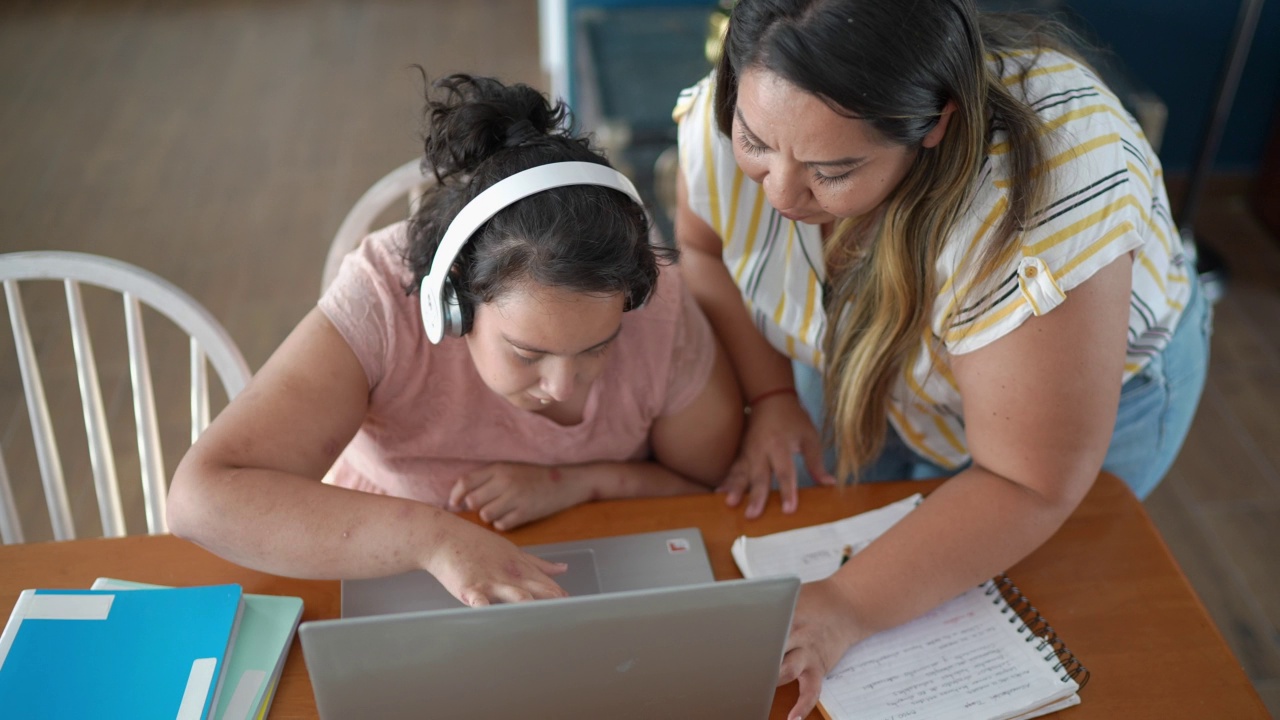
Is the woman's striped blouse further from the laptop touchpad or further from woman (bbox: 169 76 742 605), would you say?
the laptop touchpad

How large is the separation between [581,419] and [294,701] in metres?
0.44

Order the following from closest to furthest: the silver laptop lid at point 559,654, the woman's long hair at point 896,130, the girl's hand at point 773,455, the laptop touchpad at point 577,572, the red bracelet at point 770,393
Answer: the silver laptop lid at point 559,654 → the woman's long hair at point 896,130 → the laptop touchpad at point 577,572 → the girl's hand at point 773,455 → the red bracelet at point 770,393

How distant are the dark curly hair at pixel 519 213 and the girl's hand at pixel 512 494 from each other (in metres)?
0.21

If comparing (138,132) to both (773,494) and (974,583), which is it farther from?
(974,583)

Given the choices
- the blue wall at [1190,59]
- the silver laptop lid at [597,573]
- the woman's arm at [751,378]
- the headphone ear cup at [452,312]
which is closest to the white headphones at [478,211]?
the headphone ear cup at [452,312]

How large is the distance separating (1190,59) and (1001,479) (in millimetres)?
2308

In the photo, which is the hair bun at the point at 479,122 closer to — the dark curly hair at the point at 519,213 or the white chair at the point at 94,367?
the dark curly hair at the point at 519,213

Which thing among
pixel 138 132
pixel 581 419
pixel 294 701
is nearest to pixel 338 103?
pixel 138 132

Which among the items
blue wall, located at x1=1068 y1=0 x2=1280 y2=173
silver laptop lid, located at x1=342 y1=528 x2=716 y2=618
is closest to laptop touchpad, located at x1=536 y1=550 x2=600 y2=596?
silver laptop lid, located at x1=342 y1=528 x2=716 y2=618

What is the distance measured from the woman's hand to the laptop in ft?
0.32

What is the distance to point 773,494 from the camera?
49.6 inches

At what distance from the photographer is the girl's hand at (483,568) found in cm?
98

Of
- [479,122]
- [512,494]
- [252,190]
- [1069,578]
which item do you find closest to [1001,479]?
[1069,578]

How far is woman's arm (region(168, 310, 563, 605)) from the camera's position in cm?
100
